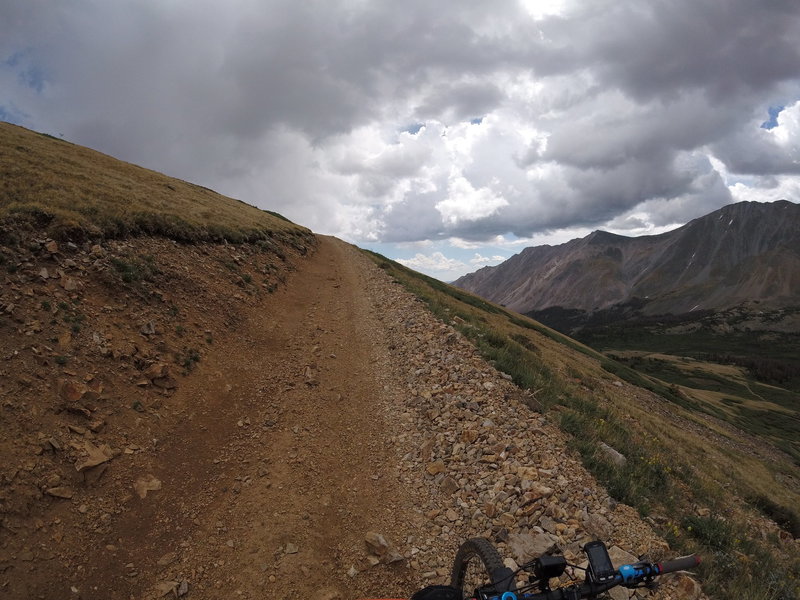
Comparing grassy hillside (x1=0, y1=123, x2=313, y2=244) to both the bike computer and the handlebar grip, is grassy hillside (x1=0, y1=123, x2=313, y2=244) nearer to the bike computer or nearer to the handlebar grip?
→ the bike computer

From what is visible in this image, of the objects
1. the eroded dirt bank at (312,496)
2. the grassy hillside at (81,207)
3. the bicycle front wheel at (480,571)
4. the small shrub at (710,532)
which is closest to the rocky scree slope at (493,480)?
the eroded dirt bank at (312,496)

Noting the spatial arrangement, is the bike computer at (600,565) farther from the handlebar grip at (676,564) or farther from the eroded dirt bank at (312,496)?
the eroded dirt bank at (312,496)

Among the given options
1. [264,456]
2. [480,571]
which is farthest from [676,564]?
[264,456]

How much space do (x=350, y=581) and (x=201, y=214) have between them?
24272mm

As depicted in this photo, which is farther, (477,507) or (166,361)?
(166,361)

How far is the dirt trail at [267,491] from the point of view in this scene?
22.2 ft

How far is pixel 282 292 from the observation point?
23.0 m

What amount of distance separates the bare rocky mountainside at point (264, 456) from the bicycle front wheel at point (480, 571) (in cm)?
88

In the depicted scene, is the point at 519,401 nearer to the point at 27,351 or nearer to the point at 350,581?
the point at 350,581

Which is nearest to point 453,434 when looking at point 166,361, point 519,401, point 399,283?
point 519,401

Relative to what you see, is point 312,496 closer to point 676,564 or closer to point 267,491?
point 267,491

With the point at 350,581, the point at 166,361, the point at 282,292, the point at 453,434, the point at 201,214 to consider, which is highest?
the point at 201,214

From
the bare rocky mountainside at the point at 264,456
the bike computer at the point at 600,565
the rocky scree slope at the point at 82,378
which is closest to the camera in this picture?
the bike computer at the point at 600,565

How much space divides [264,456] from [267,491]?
4.23 ft
